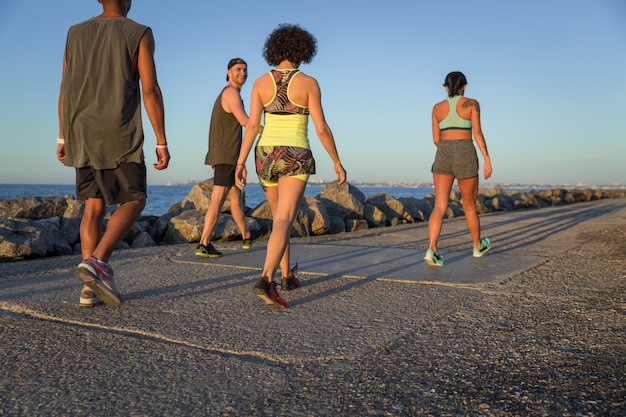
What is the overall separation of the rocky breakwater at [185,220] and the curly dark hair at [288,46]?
11.2 ft

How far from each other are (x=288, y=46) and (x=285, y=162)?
76 cm

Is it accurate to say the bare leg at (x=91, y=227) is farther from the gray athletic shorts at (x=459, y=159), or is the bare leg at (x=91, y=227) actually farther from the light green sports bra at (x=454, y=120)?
the light green sports bra at (x=454, y=120)

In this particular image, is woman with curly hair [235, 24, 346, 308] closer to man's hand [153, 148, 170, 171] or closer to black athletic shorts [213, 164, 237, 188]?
man's hand [153, 148, 170, 171]

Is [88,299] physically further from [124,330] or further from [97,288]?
[124,330]

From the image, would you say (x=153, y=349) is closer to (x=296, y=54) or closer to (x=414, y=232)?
(x=296, y=54)

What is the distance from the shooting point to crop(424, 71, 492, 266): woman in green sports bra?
506cm

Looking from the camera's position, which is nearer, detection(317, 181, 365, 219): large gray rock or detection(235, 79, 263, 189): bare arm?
detection(235, 79, 263, 189): bare arm

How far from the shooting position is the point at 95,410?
5.87ft

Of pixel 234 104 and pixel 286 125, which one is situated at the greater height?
pixel 234 104

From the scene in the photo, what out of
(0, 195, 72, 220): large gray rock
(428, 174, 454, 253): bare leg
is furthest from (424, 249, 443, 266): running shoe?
(0, 195, 72, 220): large gray rock

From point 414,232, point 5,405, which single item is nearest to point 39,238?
point 5,405

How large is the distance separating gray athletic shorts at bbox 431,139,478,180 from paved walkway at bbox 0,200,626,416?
2.78 feet

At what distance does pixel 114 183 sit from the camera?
3.29 m

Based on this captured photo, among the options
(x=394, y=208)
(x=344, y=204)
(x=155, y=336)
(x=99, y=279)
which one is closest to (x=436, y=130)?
(x=99, y=279)
